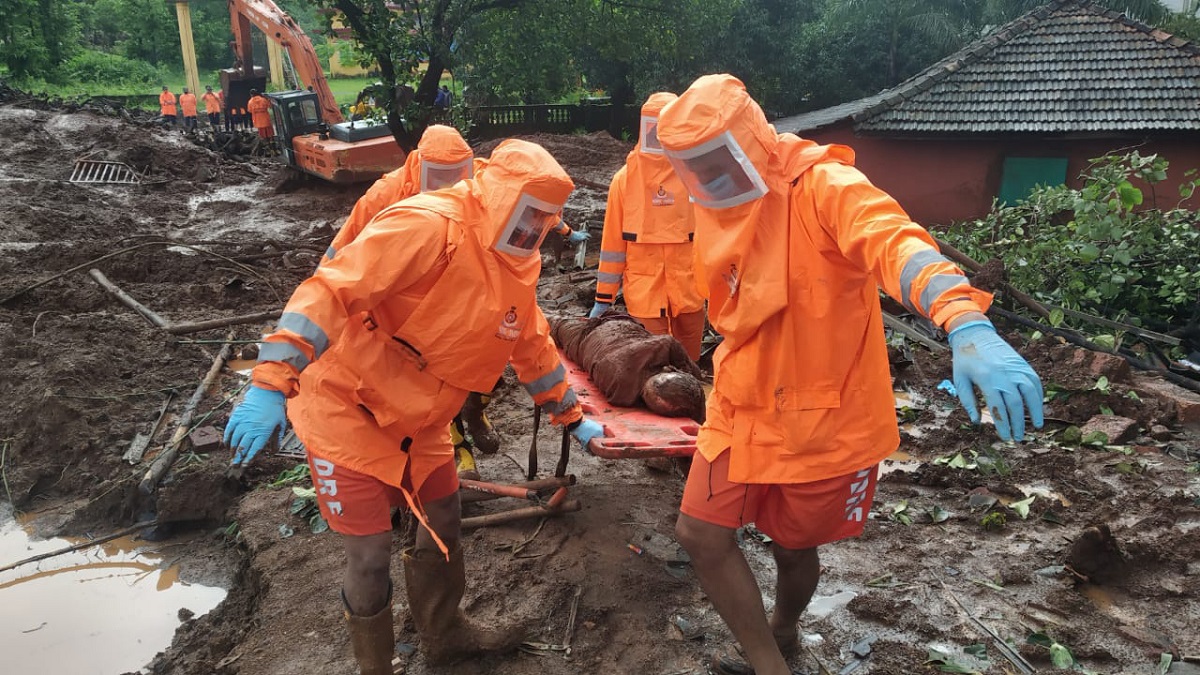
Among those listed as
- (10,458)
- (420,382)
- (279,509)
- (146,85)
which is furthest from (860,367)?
(146,85)

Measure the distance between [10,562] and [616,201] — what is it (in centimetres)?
407

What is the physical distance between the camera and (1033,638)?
3.48 meters

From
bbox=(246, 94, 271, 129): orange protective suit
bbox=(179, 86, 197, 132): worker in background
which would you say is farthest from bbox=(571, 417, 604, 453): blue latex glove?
bbox=(179, 86, 197, 132): worker in background

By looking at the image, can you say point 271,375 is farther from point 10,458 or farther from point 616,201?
point 10,458

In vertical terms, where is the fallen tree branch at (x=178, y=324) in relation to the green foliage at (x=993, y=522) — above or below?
below

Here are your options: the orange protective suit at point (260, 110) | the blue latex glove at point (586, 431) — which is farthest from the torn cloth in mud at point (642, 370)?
the orange protective suit at point (260, 110)

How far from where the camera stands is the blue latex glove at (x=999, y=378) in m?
2.02

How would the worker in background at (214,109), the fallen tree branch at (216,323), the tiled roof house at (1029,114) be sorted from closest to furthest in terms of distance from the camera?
the fallen tree branch at (216,323) → the tiled roof house at (1029,114) → the worker in background at (214,109)

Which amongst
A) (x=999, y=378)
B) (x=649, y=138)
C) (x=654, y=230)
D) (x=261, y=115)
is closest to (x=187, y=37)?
(x=261, y=115)

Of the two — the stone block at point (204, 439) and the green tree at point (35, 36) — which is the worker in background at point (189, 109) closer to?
the green tree at point (35, 36)

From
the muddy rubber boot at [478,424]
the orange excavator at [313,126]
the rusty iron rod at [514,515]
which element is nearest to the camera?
the rusty iron rod at [514,515]

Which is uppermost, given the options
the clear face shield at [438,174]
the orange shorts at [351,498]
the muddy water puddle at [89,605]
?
the clear face shield at [438,174]

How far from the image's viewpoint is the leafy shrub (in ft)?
113

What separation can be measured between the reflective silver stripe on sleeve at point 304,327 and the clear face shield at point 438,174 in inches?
134
